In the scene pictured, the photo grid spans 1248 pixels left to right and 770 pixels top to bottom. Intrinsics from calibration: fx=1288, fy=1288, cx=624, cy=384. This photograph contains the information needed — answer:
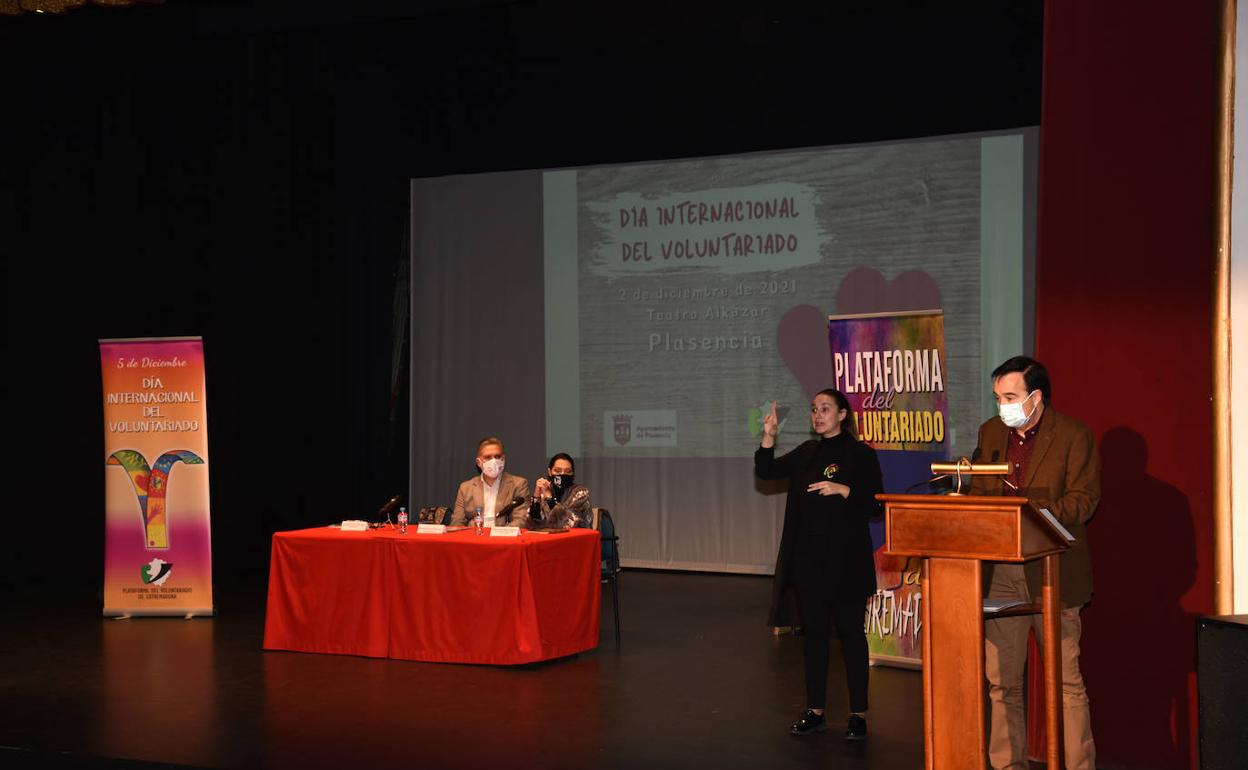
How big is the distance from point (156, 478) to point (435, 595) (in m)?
2.61

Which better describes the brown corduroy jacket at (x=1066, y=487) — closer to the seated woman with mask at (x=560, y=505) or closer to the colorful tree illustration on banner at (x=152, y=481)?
the seated woman with mask at (x=560, y=505)

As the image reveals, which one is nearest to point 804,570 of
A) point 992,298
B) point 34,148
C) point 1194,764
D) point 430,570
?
point 1194,764

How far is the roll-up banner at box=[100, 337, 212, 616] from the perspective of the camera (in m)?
8.05

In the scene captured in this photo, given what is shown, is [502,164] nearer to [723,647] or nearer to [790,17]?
[790,17]

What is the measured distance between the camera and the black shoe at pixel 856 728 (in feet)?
16.1

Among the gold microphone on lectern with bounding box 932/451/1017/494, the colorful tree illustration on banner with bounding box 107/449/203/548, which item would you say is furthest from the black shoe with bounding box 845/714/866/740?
the colorful tree illustration on banner with bounding box 107/449/203/548

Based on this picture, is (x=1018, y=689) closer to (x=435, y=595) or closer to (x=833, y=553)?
(x=833, y=553)

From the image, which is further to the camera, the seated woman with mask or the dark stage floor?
the seated woman with mask

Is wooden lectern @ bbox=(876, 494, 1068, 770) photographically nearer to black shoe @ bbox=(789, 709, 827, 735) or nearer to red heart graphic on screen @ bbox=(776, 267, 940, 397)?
black shoe @ bbox=(789, 709, 827, 735)

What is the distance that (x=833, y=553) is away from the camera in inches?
190

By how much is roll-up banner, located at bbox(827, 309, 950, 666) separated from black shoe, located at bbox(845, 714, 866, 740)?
126cm

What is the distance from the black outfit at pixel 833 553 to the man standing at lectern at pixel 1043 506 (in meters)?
0.72

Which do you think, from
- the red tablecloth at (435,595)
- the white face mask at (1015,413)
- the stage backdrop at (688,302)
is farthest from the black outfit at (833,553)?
the stage backdrop at (688,302)

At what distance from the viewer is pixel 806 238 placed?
1005 cm
